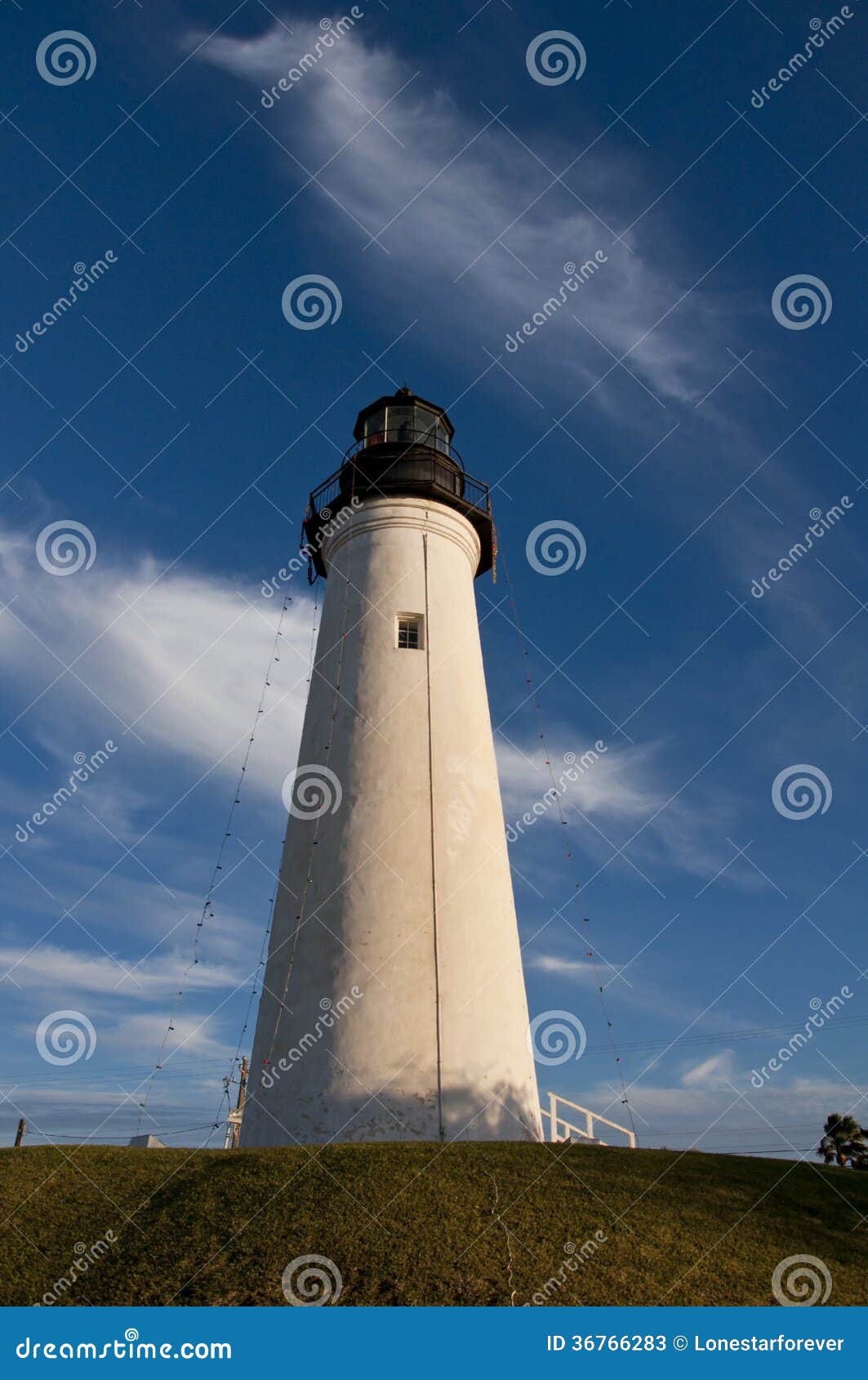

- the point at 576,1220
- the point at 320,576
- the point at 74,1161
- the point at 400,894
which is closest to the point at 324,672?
the point at 320,576

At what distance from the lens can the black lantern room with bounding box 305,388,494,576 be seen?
22312 mm

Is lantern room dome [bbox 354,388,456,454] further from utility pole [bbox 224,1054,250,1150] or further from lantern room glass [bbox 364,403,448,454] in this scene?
utility pole [bbox 224,1054,250,1150]

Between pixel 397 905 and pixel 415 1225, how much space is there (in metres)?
6.64

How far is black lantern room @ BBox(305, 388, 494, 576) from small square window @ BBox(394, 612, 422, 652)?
322 centimetres

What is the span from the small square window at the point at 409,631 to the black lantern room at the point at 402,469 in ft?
10.6

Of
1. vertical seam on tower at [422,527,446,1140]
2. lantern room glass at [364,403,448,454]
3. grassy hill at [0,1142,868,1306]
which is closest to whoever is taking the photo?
grassy hill at [0,1142,868,1306]

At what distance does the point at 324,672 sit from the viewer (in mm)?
20781

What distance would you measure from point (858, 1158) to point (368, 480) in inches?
1005

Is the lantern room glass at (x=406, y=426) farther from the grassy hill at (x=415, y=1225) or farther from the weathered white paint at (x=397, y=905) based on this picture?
the grassy hill at (x=415, y=1225)

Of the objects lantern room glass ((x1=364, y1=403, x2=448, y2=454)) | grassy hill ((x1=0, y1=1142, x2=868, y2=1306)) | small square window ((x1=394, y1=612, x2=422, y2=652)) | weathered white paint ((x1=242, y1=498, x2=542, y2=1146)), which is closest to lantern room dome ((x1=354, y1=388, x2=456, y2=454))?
lantern room glass ((x1=364, y1=403, x2=448, y2=454))

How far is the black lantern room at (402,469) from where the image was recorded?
22312 mm

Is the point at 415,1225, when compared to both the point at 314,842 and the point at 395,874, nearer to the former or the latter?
the point at 395,874

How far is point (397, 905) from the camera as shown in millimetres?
17344

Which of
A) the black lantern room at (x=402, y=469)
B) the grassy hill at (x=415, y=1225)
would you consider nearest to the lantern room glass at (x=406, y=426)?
the black lantern room at (x=402, y=469)
